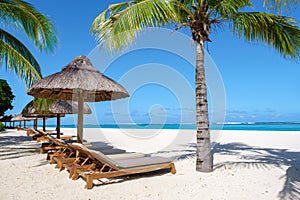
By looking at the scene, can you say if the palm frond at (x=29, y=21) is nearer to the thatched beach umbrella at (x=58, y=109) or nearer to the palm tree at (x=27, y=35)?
the palm tree at (x=27, y=35)

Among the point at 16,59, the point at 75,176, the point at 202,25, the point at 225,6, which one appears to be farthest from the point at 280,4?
the point at 16,59

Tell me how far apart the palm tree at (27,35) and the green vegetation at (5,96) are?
63.2ft

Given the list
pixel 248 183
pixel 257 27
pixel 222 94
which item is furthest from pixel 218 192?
pixel 257 27

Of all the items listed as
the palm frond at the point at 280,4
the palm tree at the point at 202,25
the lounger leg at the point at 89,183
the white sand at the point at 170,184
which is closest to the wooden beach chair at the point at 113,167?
the lounger leg at the point at 89,183

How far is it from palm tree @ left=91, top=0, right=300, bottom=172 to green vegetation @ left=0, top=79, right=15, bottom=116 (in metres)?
23.0

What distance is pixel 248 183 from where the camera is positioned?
4238 millimetres

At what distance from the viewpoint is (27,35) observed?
7.09 m

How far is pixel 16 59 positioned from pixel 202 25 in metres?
5.83

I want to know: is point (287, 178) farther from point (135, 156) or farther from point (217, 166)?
point (135, 156)

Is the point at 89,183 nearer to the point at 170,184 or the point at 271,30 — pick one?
the point at 170,184

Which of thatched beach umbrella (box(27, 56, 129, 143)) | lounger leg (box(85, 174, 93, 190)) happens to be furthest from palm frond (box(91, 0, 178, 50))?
lounger leg (box(85, 174, 93, 190))

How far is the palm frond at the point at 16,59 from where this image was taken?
23.8 feet

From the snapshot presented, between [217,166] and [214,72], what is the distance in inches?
90.9

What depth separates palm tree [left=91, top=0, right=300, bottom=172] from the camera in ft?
14.3
